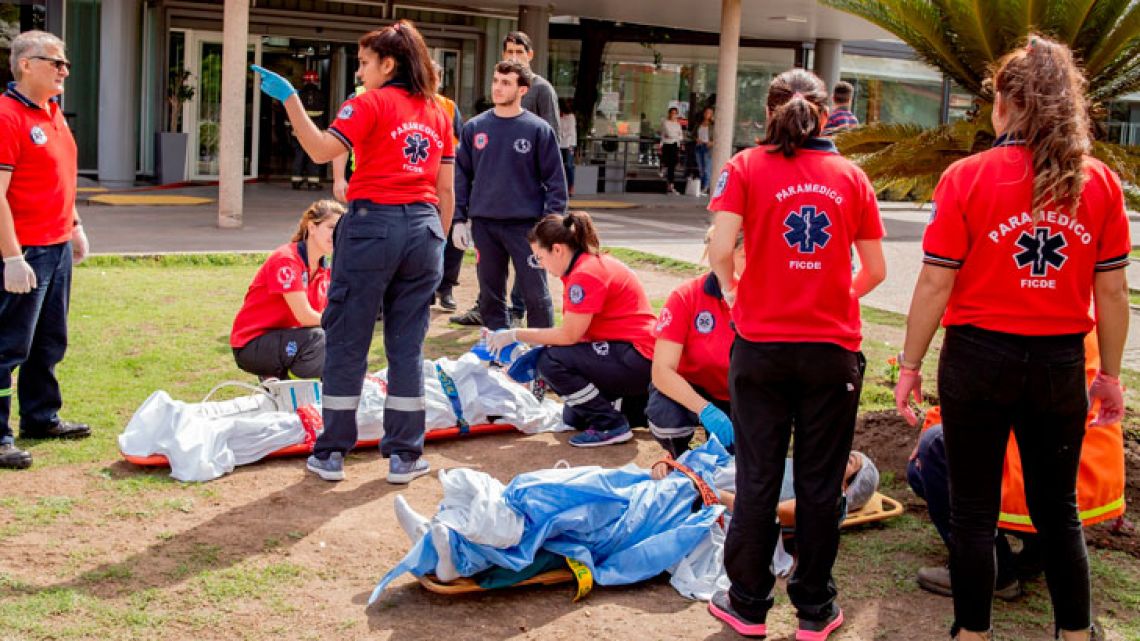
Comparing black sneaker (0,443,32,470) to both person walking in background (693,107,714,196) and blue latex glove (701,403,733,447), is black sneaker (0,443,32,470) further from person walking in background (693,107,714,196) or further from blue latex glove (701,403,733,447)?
person walking in background (693,107,714,196)

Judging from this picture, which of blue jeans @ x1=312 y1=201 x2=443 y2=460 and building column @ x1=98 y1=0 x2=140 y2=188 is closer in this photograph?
blue jeans @ x1=312 y1=201 x2=443 y2=460

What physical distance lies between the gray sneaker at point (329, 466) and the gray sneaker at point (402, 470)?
0.69 feet

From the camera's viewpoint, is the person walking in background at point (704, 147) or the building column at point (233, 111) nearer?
the building column at point (233, 111)

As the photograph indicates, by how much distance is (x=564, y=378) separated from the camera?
5.98m

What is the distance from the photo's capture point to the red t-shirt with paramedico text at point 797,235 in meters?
3.58

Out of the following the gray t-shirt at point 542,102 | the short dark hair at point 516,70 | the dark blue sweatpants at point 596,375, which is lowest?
the dark blue sweatpants at point 596,375

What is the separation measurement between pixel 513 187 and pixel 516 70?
693 mm

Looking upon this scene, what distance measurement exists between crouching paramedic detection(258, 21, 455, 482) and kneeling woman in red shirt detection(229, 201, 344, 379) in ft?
3.51

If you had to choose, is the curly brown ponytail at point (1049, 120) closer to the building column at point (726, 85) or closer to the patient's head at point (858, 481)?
the patient's head at point (858, 481)

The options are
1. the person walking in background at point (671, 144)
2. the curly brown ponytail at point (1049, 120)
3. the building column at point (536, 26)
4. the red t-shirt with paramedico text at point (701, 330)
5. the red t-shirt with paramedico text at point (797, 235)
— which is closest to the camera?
the curly brown ponytail at point (1049, 120)

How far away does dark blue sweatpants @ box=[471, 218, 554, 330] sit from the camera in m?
7.32

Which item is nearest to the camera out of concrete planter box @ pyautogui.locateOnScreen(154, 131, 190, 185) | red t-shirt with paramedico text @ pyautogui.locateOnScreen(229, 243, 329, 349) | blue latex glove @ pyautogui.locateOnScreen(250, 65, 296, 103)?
blue latex glove @ pyautogui.locateOnScreen(250, 65, 296, 103)

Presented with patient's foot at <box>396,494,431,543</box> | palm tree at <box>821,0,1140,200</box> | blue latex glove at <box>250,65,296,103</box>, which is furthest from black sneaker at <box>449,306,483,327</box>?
patient's foot at <box>396,494,431,543</box>

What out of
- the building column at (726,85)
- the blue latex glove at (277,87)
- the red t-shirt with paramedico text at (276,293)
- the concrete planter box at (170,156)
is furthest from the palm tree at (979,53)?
the concrete planter box at (170,156)
